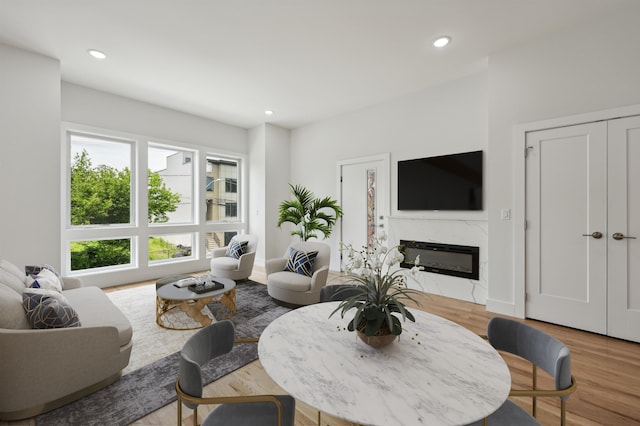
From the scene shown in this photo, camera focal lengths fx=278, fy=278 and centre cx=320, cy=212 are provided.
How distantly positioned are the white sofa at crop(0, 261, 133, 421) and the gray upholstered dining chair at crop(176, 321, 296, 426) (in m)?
1.09

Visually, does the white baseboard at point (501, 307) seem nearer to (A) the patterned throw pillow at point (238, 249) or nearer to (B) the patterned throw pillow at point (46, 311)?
(A) the patterned throw pillow at point (238, 249)

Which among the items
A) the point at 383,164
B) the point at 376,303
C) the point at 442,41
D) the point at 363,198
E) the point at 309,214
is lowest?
the point at 376,303

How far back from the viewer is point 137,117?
15.4 feet

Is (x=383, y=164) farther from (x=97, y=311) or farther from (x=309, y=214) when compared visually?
(x=97, y=311)

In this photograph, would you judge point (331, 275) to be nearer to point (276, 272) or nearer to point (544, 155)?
point (276, 272)

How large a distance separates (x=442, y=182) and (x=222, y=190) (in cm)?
435

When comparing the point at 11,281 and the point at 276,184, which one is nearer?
the point at 11,281

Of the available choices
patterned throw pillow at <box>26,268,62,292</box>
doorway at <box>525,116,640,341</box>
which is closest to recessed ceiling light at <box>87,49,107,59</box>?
patterned throw pillow at <box>26,268,62,292</box>

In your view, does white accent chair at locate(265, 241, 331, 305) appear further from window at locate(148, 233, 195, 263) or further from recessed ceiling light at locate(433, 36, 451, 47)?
recessed ceiling light at locate(433, 36, 451, 47)

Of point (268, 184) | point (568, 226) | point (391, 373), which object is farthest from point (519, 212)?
point (268, 184)

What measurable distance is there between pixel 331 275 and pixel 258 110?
3.34 metres

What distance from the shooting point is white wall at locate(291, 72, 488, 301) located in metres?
3.80

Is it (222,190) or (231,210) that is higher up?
(222,190)

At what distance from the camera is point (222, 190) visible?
6.00m
